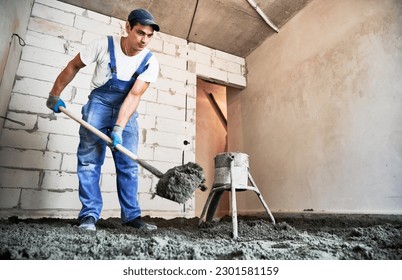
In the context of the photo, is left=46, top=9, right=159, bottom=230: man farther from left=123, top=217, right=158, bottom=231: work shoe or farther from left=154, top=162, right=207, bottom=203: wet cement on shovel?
left=154, top=162, right=207, bottom=203: wet cement on shovel

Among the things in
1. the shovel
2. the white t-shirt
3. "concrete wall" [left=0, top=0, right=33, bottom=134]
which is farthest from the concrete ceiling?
the shovel

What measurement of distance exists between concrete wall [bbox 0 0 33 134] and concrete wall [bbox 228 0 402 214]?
247 cm

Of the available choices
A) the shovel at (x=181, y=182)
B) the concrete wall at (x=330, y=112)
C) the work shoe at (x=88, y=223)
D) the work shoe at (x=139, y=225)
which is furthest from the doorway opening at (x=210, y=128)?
the shovel at (x=181, y=182)

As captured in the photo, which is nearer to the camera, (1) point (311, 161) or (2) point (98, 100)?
(2) point (98, 100)

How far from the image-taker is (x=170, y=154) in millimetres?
2713

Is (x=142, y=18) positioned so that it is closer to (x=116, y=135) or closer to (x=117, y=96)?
(x=117, y=96)

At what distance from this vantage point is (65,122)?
2336 mm

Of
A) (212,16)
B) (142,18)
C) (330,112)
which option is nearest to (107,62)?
(142,18)

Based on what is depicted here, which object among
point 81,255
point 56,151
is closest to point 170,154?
point 56,151

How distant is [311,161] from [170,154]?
1.39 m
